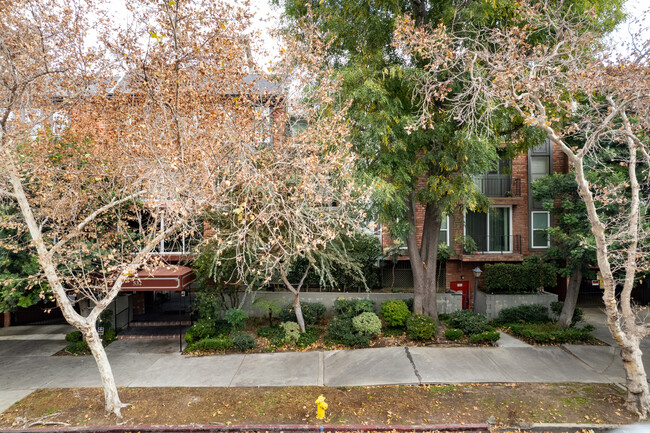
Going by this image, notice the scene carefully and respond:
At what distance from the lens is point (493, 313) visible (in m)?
15.8

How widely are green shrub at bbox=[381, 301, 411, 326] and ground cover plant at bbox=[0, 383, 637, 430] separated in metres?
4.27

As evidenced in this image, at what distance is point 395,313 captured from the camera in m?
13.6

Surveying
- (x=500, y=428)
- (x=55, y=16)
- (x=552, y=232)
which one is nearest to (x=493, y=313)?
(x=552, y=232)

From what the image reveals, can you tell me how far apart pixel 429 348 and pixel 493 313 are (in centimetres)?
545

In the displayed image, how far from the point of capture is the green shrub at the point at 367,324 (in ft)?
41.1

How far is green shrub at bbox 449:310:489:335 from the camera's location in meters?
13.0

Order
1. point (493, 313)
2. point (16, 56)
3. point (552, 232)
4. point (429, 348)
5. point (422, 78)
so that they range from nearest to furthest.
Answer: point (16, 56), point (422, 78), point (429, 348), point (552, 232), point (493, 313)

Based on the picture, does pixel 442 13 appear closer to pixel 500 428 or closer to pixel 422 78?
pixel 422 78

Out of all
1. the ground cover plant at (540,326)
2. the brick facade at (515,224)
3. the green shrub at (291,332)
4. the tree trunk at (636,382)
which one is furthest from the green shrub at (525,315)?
the green shrub at (291,332)

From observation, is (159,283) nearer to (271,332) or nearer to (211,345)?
(211,345)

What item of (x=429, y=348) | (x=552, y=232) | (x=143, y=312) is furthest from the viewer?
(x=143, y=312)

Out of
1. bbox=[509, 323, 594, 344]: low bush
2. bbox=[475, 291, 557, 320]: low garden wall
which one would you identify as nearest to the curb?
bbox=[509, 323, 594, 344]: low bush

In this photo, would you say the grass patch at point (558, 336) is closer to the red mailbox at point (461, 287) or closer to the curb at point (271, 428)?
the red mailbox at point (461, 287)

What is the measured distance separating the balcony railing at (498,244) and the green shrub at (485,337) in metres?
6.07
